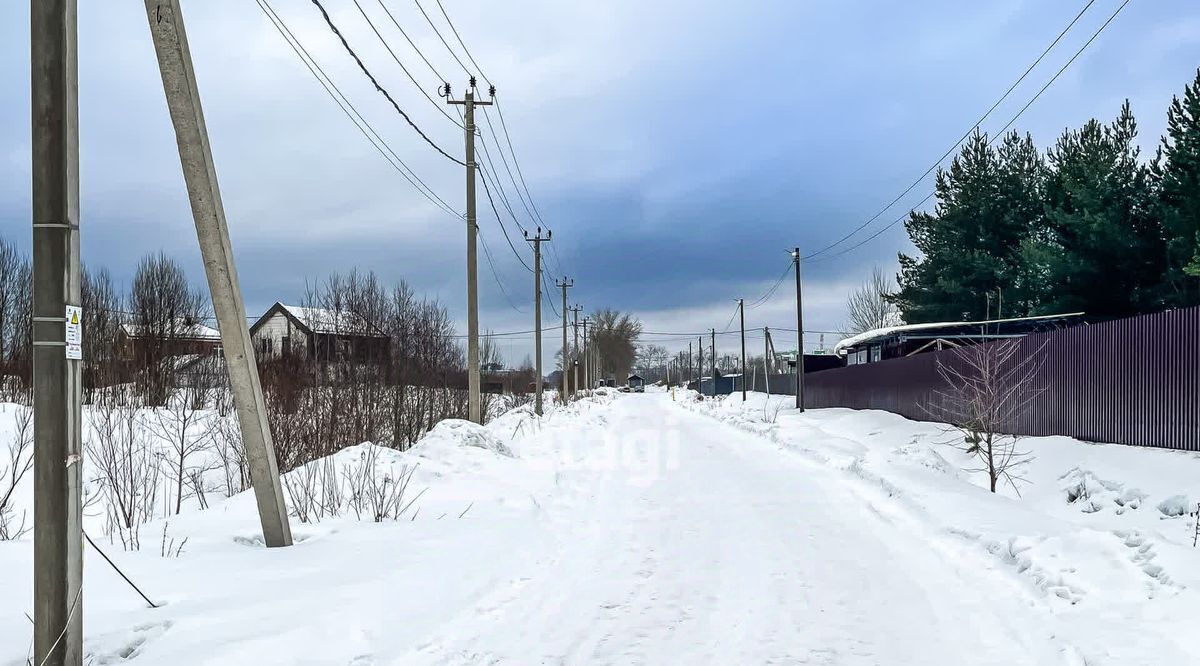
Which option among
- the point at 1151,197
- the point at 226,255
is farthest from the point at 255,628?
the point at 1151,197

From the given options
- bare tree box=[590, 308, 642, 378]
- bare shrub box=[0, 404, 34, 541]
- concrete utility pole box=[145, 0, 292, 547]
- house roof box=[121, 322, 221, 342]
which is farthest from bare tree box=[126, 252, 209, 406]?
bare tree box=[590, 308, 642, 378]

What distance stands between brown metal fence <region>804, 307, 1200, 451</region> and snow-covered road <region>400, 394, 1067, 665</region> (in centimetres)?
544

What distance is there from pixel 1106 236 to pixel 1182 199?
2626 mm

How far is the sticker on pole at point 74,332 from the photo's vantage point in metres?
3.95

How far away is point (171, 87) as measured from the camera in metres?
6.33

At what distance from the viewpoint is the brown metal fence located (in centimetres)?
1234

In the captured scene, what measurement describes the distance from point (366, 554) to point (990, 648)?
5036mm

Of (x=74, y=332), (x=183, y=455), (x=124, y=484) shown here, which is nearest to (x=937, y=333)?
(x=183, y=455)

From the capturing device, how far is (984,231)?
1432 inches

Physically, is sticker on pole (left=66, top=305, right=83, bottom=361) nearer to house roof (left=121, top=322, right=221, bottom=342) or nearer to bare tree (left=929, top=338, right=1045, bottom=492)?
bare tree (left=929, top=338, right=1045, bottom=492)

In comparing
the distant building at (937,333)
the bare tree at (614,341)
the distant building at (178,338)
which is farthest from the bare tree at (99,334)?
the bare tree at (614,341)

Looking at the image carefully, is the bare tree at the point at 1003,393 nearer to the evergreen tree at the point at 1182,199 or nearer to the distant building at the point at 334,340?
the evergreen tree at the point at 1182,199

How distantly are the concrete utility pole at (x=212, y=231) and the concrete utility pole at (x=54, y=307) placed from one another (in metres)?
2.45

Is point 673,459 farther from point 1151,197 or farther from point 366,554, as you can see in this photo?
point 1151,197
